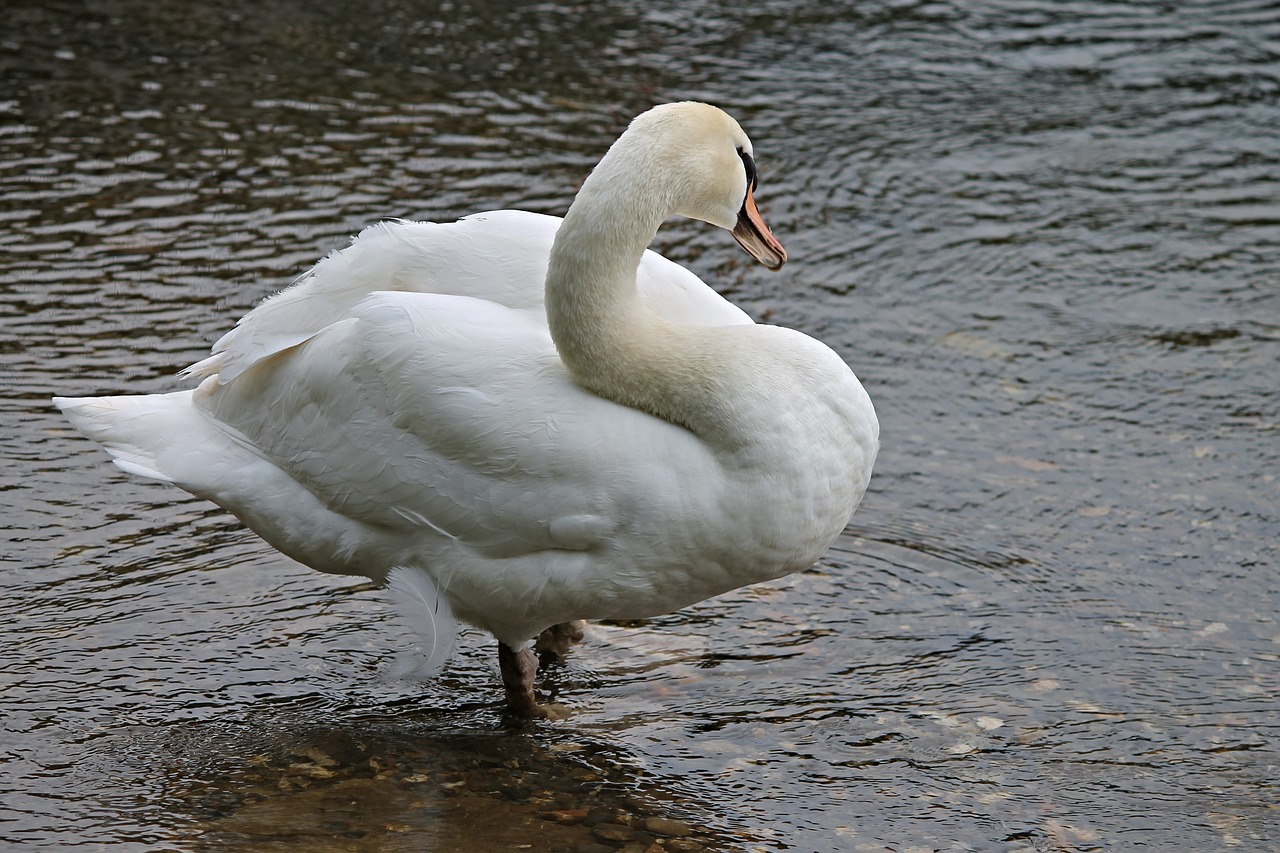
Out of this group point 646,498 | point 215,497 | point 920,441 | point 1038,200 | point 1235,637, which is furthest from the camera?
point 1038,200

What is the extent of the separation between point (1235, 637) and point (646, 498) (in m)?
2.37

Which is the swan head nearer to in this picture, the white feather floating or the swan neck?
the swan neck

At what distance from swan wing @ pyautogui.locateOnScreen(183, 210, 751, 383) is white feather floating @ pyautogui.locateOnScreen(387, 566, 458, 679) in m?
0.82

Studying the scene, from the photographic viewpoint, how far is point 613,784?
481 cm

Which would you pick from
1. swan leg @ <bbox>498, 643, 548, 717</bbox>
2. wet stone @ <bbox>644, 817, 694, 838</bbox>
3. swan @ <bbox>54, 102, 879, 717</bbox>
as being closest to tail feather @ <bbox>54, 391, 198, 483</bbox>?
swan @ <bbox>54, 102, 879, 717</bbox>

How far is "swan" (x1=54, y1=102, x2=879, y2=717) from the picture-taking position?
14.6 ft

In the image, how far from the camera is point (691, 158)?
453 cm

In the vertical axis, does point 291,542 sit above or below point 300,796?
above

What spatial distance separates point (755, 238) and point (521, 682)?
1.58 meters

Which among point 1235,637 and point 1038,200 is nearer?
point 1235,637

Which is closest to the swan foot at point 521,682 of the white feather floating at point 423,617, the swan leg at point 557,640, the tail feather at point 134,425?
the white feather floating at point 423,617

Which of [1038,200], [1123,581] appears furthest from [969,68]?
[1123,581]

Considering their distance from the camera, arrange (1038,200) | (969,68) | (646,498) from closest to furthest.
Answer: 1. (646,498)
2. (1038,200)
3. (969,68)

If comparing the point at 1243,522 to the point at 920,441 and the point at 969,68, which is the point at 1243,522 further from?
the point at 969,68
